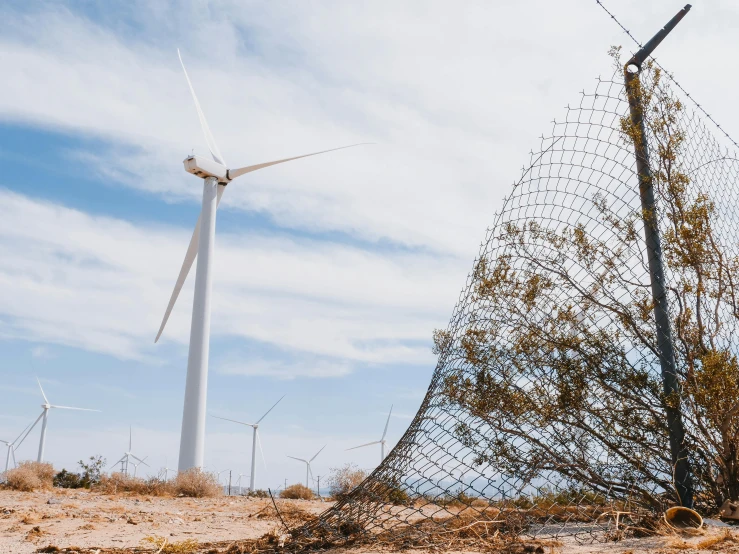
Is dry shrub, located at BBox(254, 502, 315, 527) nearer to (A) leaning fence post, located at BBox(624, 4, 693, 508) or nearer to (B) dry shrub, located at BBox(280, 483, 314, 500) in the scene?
(A) leaning fence post, located at BBox(624, 4, 693, 508)

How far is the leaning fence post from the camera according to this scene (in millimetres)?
6322

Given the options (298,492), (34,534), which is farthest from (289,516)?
(298,492)

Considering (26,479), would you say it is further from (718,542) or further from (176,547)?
(718,542)

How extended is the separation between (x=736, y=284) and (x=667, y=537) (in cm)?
351

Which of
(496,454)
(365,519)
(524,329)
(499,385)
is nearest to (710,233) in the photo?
(524,329)

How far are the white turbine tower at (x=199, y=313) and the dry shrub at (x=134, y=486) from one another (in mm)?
4421

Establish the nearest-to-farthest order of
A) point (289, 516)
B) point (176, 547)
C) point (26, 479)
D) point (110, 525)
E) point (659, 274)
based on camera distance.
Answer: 1. point (176, 547)
2. point (659, 274)
3. point (110, 525)
4. point (289, 516)
5. point (26, 479)

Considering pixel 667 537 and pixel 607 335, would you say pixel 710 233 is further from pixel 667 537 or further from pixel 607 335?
pixel 667 537

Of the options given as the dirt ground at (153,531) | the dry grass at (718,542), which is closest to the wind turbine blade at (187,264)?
the dirt ground at (153,531)

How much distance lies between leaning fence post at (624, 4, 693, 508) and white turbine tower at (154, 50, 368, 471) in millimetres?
21408

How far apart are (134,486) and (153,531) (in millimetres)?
11907

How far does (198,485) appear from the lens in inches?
728

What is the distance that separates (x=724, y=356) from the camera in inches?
249

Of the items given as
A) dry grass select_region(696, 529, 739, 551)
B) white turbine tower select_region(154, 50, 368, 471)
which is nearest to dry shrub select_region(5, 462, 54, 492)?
white turbine tower select_region(154, 50, 368, 471)
